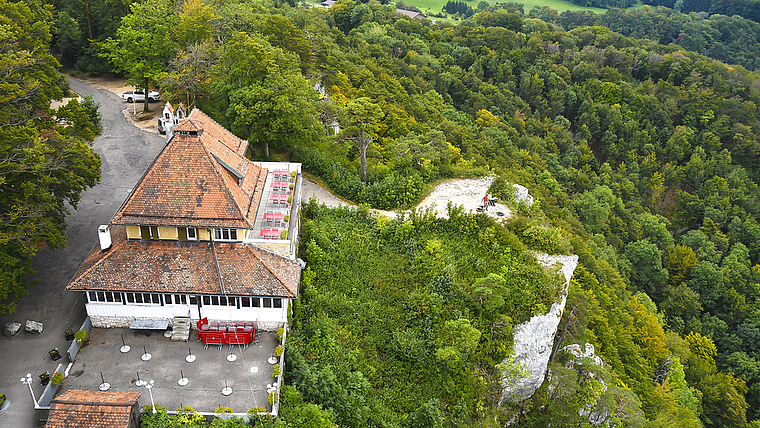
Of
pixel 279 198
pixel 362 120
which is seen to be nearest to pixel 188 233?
pixel 279 198

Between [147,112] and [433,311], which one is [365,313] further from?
[147,112]

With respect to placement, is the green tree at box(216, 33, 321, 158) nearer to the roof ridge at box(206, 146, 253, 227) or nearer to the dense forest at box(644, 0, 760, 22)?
the roof ridge at box(206, 146, 253, 227)

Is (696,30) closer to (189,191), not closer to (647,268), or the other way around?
(647,268)

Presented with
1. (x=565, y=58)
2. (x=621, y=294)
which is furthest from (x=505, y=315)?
(x=565, y=58)

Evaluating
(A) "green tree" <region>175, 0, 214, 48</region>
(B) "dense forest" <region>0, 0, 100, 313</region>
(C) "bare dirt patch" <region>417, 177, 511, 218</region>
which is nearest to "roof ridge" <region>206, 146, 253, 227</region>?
(B) "dense forest" <region>0, 0, 100, 313</region>

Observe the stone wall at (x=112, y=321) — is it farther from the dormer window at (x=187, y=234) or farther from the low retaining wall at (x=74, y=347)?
the dormer window at (x=187, y=234)

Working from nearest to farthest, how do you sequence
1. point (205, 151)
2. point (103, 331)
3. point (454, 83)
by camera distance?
point (103, 331) < point (205, 151) < point (454, 83)
